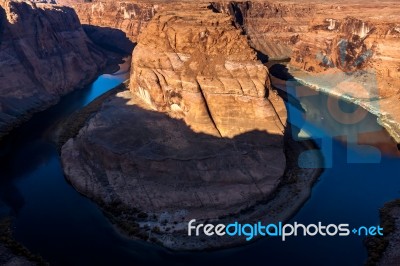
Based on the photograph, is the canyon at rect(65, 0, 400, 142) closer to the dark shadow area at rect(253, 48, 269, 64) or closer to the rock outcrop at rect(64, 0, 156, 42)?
the rock outcrop at rect(64, 0, 156, 42)

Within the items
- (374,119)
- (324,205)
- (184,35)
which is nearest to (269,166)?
(324,205)

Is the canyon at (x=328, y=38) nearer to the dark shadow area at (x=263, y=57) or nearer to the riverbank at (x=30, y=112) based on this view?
the dark shadow area at (x=263, y=57)

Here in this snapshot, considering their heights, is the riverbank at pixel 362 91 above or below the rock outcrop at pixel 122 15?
below

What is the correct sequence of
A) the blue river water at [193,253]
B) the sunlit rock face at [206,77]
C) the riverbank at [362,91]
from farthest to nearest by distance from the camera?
the riverbank at [362,91] → the sunlit rock face at [206,77] → the blue river water at [193,253]

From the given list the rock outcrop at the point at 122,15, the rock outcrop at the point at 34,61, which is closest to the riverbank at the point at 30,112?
the rock outcrop at the point at 34,61

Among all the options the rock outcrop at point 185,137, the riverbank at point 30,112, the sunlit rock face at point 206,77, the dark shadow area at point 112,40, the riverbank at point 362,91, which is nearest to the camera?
the rock outcrop at point 185,137

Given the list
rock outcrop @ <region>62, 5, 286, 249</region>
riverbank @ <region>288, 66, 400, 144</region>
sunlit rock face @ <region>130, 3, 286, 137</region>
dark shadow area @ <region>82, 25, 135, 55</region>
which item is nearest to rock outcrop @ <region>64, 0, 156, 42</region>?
dark shadow area @ <region>82, 25, 135, 55</region>

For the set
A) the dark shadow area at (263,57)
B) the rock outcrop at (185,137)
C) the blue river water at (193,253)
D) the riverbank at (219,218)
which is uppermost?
the rock outcrop at (185,137)
